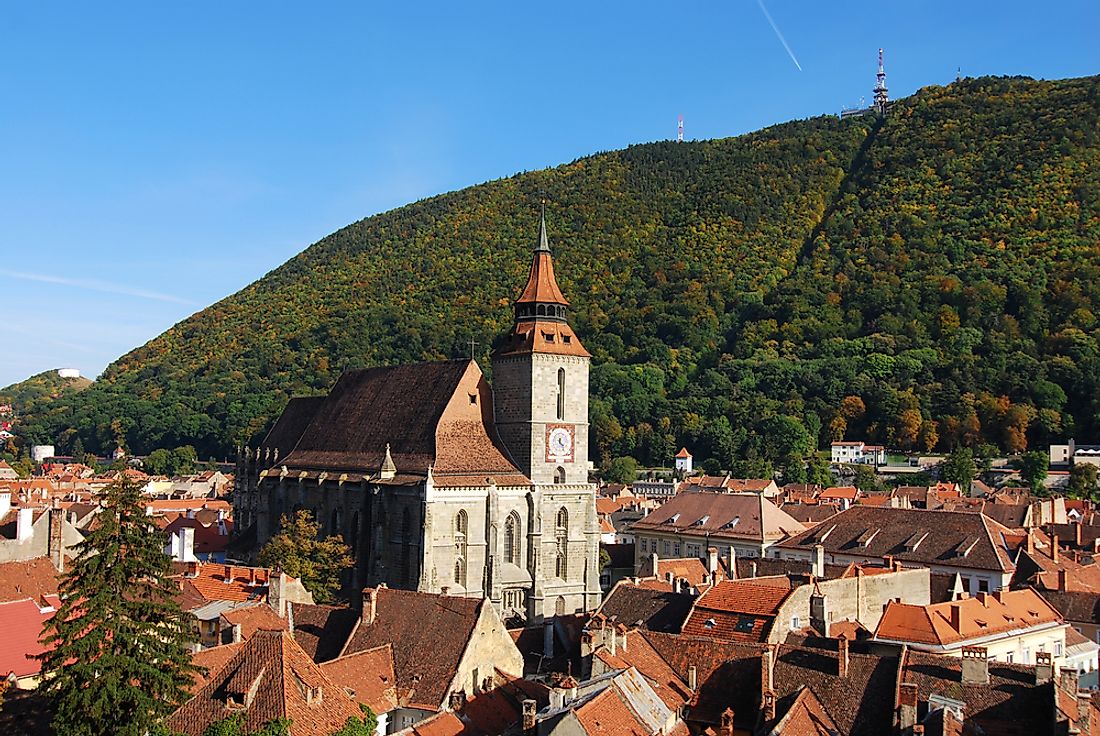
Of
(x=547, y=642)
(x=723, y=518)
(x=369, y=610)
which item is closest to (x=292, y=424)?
(x=723, y=518)

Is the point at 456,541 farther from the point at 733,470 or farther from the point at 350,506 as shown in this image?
the point at 733,470

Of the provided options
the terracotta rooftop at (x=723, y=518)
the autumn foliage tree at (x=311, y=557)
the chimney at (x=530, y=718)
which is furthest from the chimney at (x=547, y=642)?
the terracotta rooftop at (x=723, y=518)

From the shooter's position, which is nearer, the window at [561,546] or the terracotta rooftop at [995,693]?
the terracotta rooftop at [995,693]

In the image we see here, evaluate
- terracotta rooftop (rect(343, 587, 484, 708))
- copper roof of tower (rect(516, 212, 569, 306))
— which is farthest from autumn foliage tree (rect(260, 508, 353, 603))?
terracotta rooftop (rect(343, 587, 484, 708))

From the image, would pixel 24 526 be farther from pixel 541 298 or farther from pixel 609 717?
pixel 609 717

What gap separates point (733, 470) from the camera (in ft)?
479

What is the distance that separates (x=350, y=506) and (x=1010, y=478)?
9483cm

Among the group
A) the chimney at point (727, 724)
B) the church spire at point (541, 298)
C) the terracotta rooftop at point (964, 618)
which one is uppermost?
the church spire at point (541, 298)

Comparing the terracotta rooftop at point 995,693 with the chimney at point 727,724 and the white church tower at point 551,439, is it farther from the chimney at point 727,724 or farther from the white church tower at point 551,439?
the white church tower at point 551,439

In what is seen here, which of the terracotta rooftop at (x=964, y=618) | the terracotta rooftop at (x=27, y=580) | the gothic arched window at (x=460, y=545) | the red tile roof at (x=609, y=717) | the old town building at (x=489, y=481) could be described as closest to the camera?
the red tile roof at (x=609, y=717)

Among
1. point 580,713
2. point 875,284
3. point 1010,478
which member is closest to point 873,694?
point 580,713

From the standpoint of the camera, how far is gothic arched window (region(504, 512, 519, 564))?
58.8 m

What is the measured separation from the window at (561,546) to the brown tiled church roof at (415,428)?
3176mm

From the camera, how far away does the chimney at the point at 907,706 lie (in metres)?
29.1
